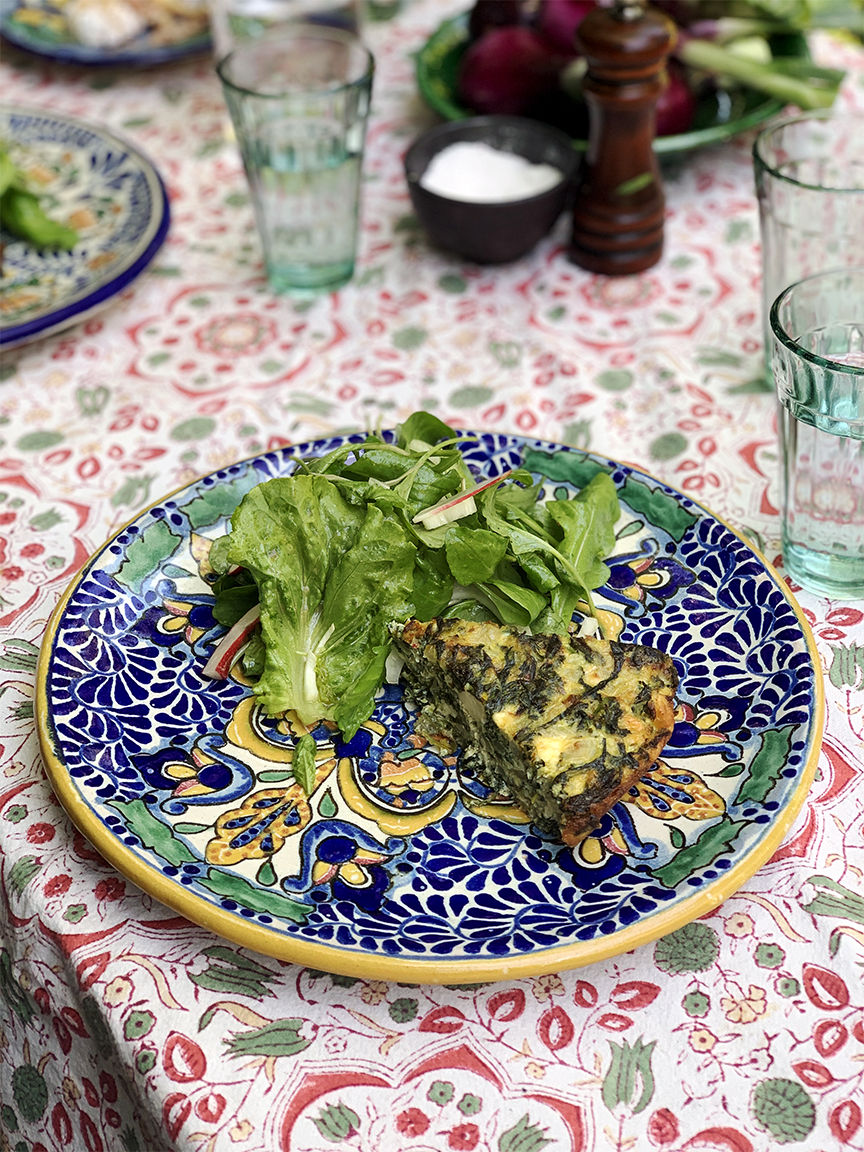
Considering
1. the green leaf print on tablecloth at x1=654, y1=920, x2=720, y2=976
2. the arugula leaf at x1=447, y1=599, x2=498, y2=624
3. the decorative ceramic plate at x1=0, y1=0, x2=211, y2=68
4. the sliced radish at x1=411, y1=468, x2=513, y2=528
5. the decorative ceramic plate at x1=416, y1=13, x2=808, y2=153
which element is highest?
the sliced radish at x1=411, y1=468, x2=513, y2=528

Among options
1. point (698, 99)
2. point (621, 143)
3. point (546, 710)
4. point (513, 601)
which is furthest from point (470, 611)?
point (698, 99)

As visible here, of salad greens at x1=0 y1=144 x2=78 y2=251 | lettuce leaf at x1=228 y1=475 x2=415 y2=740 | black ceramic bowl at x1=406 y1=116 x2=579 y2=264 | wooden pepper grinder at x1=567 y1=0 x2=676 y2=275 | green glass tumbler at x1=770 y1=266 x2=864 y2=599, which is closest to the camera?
lettuce leaf at x1=228 y1=475 x2=415 y2=740

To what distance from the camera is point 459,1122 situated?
2.67 feet

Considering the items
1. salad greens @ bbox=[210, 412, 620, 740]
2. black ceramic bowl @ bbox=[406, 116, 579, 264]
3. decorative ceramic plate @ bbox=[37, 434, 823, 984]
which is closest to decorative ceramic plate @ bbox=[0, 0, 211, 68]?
black ceramic bowl @ bbox=[406, 116, 579, 264]

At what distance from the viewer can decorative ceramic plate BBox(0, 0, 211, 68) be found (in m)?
2.29

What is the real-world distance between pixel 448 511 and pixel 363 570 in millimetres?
95

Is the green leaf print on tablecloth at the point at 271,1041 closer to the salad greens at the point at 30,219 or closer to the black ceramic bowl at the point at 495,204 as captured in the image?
the black ceramic bowl at the point at 495,204

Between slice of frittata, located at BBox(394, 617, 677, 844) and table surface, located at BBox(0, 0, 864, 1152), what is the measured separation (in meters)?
0.14

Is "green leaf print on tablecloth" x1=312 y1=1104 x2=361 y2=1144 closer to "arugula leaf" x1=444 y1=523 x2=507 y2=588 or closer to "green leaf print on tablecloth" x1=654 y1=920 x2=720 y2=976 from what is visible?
"green leaf print on tablecloth" x1=654 y1=920 x2=720 y2=976

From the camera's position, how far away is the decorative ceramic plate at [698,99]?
1.83 meters

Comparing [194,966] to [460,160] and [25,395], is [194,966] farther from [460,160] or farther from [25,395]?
[460,160]

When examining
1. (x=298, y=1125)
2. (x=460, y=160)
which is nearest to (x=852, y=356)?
(x=460, y=160)

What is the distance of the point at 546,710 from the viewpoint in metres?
0.96

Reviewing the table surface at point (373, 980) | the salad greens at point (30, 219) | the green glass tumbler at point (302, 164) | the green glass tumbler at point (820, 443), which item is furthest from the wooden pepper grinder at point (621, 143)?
the salad greens at point (30, 219)
